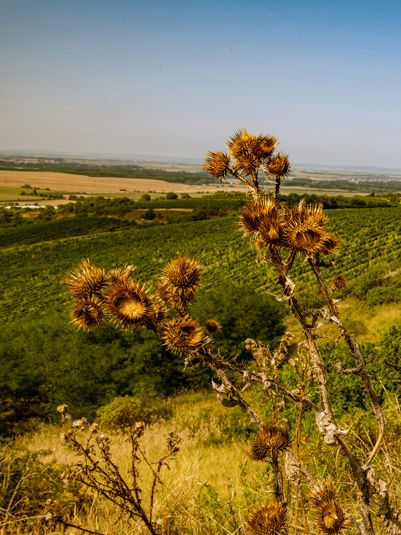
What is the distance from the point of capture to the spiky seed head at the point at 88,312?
1.87 meters

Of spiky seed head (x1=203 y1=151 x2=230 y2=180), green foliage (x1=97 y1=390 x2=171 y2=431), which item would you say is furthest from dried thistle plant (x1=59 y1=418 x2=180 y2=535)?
green foliage (x1=97 y1=390 x2=171 y2=431)

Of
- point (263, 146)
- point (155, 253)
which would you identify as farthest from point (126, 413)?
point (155, 253)

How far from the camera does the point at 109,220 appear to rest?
8406 centimetres

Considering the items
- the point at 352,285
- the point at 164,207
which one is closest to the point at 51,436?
the point at 352,285

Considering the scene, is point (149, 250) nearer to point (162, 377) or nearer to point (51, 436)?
point (162, 377)

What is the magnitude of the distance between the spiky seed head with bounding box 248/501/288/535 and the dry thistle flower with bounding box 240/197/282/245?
4.07ft

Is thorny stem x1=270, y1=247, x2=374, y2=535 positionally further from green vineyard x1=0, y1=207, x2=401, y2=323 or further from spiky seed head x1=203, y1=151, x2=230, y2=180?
green vineyard x1=0, y1=207, x2=401, y2=323

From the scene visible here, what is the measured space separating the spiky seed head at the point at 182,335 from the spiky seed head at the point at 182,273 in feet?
0.85

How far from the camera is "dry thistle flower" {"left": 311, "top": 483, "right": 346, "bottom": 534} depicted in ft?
5.09

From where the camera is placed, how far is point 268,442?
1.78 metres

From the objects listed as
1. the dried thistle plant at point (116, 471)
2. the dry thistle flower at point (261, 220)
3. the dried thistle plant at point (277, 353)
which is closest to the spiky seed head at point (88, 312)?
the dried thistle plant at point (277, 353)

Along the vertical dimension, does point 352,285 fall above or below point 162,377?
above

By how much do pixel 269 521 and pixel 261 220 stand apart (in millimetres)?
1400

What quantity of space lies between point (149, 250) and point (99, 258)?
7.27 meters
